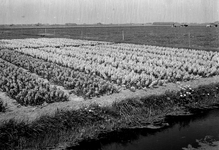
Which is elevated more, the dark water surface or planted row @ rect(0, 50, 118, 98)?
planted row @ rect(0, 50, 118, 98)

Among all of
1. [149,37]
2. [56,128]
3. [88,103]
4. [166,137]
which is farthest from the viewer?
[149,37]

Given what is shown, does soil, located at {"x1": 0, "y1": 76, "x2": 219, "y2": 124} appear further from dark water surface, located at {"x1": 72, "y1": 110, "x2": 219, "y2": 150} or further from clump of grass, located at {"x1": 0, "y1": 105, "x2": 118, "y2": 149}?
dark water surface, located at {"x1": 72, "y1": 110, "x2": 219, "y2": 150}

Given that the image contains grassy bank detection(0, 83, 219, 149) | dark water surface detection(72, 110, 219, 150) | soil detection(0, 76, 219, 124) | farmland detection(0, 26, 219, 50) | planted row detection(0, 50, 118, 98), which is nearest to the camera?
grassy bank detection(0, 83, 219, 149)

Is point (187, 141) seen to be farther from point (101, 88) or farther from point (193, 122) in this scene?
point (101, 88)

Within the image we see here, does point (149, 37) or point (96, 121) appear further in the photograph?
point (149, 37)

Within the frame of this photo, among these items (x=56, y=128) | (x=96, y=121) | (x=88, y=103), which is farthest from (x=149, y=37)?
(x=56, y=128)

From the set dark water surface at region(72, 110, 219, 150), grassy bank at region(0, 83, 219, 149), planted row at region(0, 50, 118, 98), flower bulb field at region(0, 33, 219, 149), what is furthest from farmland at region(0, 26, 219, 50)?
dark water surface at region(72, 110, 219, 150)

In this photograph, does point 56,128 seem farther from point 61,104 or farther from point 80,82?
point 80,82
